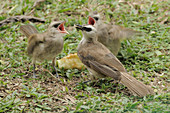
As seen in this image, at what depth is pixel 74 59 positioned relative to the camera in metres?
7.02

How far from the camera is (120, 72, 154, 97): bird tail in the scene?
18.3 feet

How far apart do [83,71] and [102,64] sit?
873 millimetres

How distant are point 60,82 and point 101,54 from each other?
1093 mm

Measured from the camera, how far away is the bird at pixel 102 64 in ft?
18.7

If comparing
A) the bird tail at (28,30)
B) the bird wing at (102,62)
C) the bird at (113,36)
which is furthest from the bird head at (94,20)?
the bird tail at (28,30)

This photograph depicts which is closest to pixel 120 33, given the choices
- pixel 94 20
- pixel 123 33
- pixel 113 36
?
pixel 123 33

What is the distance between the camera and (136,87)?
570 centimetres

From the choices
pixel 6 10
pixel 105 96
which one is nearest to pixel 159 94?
pixel 105 96

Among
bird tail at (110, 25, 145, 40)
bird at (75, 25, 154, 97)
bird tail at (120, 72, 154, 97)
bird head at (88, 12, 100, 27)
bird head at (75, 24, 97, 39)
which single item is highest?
bird head at (88, 12, 100, 27)

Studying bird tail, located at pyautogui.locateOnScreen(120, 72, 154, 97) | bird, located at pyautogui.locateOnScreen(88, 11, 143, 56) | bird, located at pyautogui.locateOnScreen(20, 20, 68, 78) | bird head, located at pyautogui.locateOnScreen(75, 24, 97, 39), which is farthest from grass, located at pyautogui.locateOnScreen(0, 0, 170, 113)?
bird head, located at pyautogui.locateOnScreen(75, 24, 97, 39)

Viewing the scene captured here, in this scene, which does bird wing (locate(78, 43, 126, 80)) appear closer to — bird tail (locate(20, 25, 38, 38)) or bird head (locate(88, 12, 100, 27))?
bird head (locate(88, 12, 100, 27))

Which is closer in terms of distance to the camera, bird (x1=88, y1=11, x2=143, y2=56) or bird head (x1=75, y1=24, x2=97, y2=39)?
bird head (x1=75, y1=24, x2=97, y2=39)

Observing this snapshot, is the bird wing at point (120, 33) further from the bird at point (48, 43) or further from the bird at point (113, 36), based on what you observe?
the bird at point (48, 43)

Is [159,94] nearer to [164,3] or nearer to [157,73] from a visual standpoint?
[157,73]
